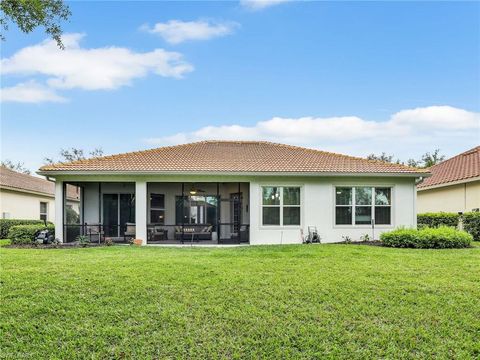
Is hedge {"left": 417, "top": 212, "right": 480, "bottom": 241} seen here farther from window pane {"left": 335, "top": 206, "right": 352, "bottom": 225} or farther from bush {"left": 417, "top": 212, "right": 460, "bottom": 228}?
window pane {"left": 335, "top": 206, "right": 352, "bottom": 225}

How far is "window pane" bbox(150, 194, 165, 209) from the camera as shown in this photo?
62.6 feet

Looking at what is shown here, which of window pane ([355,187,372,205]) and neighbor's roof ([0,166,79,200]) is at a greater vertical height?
neighbor's roof ([0,166,79,200])

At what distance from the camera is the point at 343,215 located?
1645cm

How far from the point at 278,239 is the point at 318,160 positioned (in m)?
4.00

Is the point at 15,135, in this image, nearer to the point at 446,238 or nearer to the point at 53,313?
the point at 53,313

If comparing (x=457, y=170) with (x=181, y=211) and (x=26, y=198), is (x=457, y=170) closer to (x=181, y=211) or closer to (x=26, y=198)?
(x=181, y=211)

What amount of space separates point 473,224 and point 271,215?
841 centimetres

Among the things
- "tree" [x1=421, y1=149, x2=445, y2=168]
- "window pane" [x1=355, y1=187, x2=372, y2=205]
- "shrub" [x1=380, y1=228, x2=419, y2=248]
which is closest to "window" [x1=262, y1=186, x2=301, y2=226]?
"window pane" [x1=355, y1=187, x2=372, y2=205]

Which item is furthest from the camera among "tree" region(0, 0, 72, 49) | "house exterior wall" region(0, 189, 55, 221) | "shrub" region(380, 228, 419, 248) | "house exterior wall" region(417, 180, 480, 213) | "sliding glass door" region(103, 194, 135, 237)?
"house exterior wall" region(0, 189, 55, 221)

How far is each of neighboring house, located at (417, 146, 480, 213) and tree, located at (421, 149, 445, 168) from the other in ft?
57.3

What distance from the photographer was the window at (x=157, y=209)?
19109mm

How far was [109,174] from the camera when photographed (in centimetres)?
1577

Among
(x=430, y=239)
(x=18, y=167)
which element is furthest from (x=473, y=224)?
(x=18, y=167)

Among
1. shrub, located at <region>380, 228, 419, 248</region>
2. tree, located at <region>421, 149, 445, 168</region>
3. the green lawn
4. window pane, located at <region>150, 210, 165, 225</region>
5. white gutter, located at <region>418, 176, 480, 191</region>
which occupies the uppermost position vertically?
tree, located at <region>421, 149, 445, 168</region>
